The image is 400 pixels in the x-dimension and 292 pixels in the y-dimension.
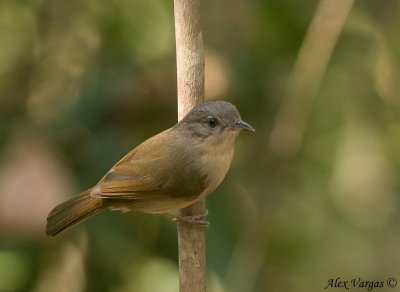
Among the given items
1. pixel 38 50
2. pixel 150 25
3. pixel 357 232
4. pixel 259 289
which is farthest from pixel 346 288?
pixel 38 50

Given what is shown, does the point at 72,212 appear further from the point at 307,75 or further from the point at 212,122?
the point at 307,75

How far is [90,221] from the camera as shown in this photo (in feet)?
14.7

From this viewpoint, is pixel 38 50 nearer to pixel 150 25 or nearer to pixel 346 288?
pixel 150 25

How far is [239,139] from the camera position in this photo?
4988 mm

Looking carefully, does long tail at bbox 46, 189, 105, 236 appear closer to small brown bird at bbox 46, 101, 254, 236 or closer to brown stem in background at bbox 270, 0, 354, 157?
small brown bird at bbox 46, 101, 254, 236

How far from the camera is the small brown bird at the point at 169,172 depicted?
399 cm

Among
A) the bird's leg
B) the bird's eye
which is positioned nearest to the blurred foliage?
the bird's leg

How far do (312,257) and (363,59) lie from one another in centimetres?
117

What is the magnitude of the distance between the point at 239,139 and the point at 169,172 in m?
0.93

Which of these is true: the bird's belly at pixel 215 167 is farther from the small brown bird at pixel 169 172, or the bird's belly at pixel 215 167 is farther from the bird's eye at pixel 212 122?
the bird's eye at pixel 212 122

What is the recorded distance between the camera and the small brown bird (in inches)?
157

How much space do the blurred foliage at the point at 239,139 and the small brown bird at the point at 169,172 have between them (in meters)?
0.24

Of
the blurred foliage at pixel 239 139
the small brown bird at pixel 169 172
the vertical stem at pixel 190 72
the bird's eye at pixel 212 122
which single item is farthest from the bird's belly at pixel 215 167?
the blurred foliage at pixel 239 139

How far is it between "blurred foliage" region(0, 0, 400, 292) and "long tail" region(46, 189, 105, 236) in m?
0.22
